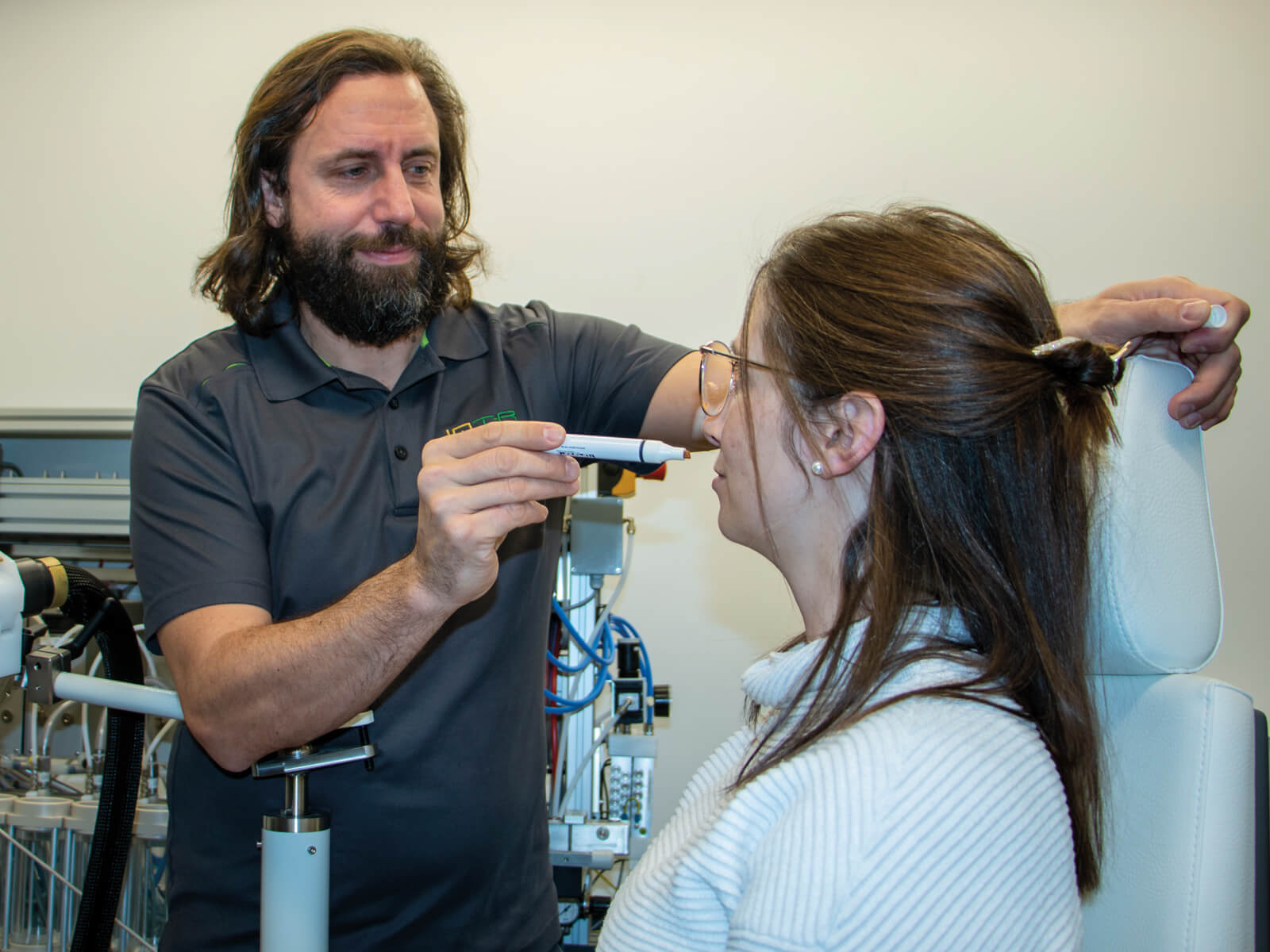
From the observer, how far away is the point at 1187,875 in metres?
0.77

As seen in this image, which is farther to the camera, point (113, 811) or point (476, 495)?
point (113, 811)

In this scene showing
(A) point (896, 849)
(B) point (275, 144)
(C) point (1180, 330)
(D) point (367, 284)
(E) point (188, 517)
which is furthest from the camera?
(B) point (275, 144)

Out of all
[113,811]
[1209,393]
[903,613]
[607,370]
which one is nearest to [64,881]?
[113,811]

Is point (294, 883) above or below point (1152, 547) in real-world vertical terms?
below

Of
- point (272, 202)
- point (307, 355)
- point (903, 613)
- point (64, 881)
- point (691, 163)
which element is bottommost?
point (64, 881)

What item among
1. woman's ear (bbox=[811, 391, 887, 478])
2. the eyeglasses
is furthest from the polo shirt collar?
woman's ear (bbox=[811, 391, 887, 478])

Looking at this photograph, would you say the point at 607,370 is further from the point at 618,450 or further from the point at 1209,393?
the point at 1209,393

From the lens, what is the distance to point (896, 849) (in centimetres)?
62

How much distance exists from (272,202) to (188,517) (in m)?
0.58

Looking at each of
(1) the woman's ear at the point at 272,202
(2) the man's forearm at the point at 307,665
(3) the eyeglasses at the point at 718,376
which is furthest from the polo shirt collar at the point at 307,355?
(3) the eyeglasses at the point at 718,376

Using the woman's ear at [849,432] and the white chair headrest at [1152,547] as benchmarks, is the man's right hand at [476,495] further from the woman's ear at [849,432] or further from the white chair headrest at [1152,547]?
the white chair headrest at [1152,547]

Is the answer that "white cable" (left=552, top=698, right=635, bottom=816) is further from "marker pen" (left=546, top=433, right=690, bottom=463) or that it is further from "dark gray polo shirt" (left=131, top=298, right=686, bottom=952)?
"marker pen" (left=546, top=433, right=690, bottom=463)

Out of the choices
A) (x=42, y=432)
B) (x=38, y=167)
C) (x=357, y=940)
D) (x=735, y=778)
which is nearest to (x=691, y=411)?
(x=735, y=778)

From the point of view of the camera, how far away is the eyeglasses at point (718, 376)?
0.95m
